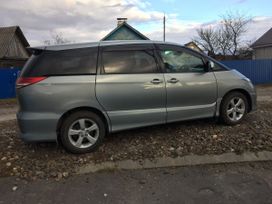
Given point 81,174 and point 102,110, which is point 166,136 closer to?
point 102,110

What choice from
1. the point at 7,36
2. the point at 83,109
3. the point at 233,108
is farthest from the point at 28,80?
the point at 7,36

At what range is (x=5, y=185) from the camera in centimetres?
462

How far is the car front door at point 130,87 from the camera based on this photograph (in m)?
5.52

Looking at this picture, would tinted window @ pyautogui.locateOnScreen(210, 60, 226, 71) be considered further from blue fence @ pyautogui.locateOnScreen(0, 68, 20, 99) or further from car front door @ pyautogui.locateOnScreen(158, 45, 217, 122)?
blue fence @ pyautogui.locateOnScreen(0, 68, 20, 99)

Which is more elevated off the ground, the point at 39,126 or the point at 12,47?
the point at 12,47

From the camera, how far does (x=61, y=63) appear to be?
5363mm

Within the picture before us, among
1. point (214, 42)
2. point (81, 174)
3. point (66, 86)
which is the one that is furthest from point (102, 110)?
point (214, 42)

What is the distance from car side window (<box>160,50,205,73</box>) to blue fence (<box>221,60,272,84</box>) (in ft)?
52.9

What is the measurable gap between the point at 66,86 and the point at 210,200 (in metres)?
2.58

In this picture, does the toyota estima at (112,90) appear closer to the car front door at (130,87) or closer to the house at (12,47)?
the car front door at (130,87)

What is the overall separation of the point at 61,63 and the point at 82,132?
1.07m

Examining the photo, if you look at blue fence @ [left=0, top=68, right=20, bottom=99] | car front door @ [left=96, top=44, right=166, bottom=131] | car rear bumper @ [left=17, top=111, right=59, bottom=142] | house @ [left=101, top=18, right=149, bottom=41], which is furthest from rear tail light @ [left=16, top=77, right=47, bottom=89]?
house @ [left=101, top=18, right=149, bottom=41]

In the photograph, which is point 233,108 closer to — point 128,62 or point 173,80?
Answer: point 173,80

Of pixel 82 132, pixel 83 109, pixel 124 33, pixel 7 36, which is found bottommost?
pixel 82 132
